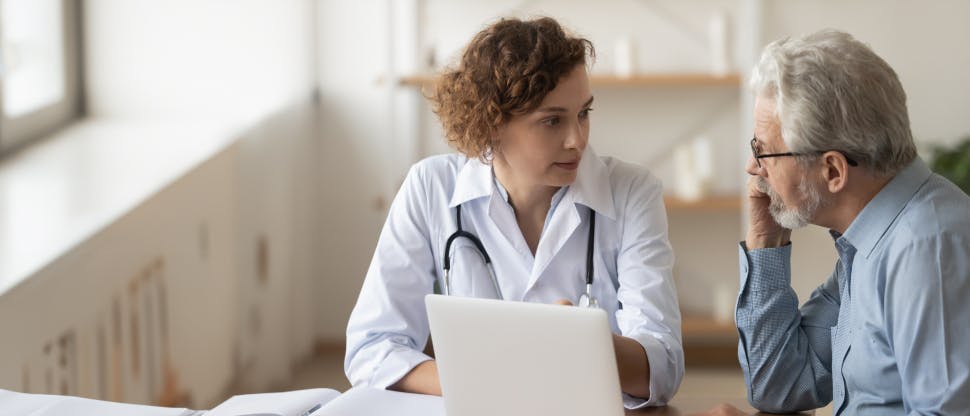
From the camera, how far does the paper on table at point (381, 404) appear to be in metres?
1.70

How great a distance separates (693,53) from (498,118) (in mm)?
2373

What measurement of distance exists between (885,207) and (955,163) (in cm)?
257

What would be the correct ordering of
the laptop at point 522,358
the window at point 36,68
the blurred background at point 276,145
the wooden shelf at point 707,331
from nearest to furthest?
the laptop at point 522,358 → the blurred background at point 276,145 → the window at point 36,68 → the wooden shelf at point 707,331

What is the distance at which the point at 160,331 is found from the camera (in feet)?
10.2

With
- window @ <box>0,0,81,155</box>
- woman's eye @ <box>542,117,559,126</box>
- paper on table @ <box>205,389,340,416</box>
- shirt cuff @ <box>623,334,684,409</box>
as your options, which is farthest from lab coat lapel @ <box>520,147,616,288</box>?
window @ <box>0,0,81,155</box>

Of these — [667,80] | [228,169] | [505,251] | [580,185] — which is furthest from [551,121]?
[667,80]

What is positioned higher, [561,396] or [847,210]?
[847,210]

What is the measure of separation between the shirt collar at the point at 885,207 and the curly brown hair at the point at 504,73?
2.00ft

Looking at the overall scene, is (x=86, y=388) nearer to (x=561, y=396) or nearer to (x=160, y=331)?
(x=160, y=331)

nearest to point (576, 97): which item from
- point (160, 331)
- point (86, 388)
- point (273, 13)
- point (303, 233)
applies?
point (86, 388)

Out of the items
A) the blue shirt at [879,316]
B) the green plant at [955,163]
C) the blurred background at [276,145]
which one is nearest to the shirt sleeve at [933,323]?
the blue shirt at [879,316]

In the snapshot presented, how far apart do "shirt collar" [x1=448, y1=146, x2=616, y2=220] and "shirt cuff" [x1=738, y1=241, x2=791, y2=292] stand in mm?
297

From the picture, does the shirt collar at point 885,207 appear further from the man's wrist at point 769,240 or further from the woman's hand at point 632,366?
the woman's hand at point 632,366

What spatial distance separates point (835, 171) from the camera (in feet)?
5.29
